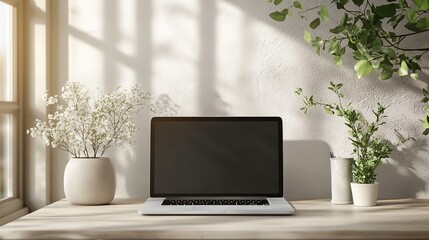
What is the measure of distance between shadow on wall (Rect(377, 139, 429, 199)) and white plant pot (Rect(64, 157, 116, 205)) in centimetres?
102

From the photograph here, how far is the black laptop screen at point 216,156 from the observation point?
2.06 m

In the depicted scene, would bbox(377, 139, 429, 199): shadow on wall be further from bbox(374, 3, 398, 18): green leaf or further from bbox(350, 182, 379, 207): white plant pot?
bbox(374, 3, 398, 18): green leaf

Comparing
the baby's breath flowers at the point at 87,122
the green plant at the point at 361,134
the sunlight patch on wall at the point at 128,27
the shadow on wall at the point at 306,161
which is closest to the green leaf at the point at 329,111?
the green plant at the point at 361,134

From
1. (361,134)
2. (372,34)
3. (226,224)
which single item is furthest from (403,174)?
(226,224)

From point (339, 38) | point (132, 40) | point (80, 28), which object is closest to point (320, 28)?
point (339, 38)

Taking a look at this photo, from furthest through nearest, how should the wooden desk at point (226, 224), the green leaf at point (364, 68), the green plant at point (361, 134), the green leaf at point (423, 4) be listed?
1. the green plant at point (361, 134)
2. the green leaf at point (364, 68)
3. the green leaf at point (423, 4)
4. the wooden desk at point (226, 224)

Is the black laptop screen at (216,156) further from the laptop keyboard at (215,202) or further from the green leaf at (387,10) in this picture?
the green leaf at (387,10)

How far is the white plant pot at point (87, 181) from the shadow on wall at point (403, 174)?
40.3 inches

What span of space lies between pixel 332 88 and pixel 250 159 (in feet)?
1.34

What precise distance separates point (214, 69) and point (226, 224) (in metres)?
0.76

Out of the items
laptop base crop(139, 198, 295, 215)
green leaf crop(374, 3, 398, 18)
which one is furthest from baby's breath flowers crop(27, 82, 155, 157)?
green leaf crop(374, 3, 398, 18)

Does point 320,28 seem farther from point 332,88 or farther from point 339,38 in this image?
point 332,88

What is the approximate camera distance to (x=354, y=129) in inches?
82.3

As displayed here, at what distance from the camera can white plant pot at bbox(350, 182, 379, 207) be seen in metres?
1.98
